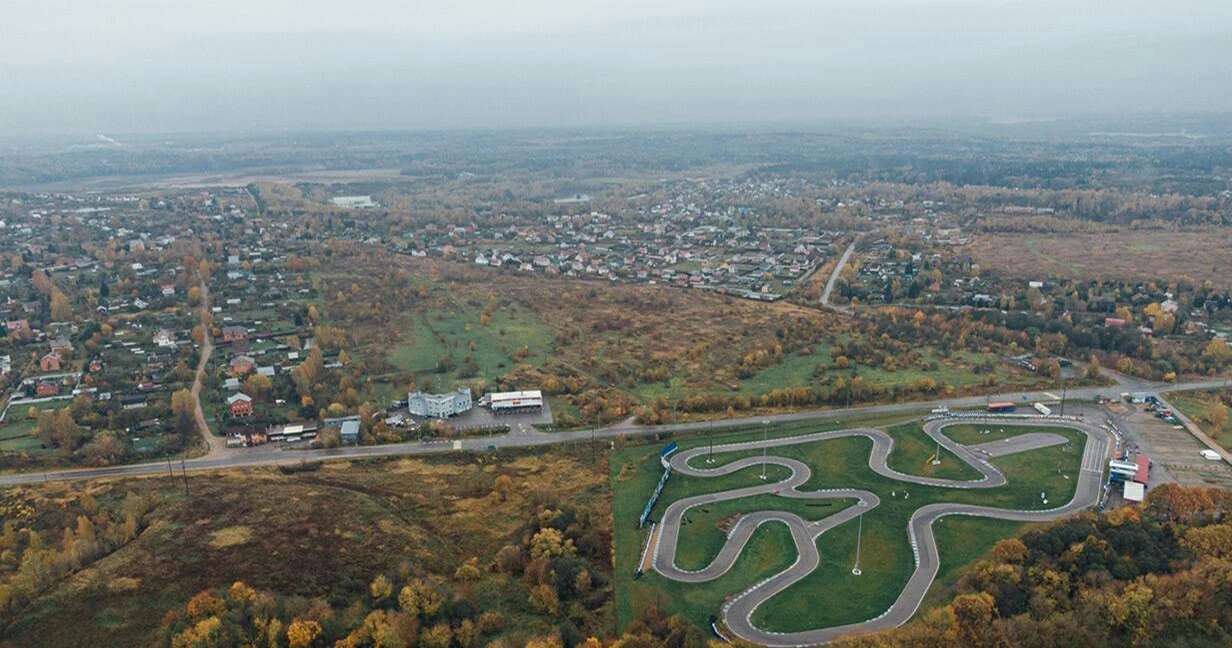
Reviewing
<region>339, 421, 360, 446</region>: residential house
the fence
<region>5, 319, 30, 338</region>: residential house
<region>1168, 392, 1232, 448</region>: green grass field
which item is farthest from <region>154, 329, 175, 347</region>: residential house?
<region>1168, 392, 1232, 448</region>: green grass field

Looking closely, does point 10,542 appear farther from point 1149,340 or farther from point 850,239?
point 850,239

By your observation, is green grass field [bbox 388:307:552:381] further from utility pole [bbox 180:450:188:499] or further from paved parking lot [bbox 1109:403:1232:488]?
paved parking lot [bbox 1109:403:1232:488]

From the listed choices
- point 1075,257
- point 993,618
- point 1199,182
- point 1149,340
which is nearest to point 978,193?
point 1199,182

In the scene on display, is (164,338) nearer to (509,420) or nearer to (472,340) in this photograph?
(472,340)

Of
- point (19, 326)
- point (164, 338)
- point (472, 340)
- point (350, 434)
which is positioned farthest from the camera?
point (472, 340)

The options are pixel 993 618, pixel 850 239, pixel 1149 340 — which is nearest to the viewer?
pixel 993 618

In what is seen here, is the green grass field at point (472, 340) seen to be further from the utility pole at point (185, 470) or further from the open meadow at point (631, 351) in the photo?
the utility pole at point (185, 470)

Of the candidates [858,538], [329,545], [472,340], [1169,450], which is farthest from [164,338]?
[1169,450]
